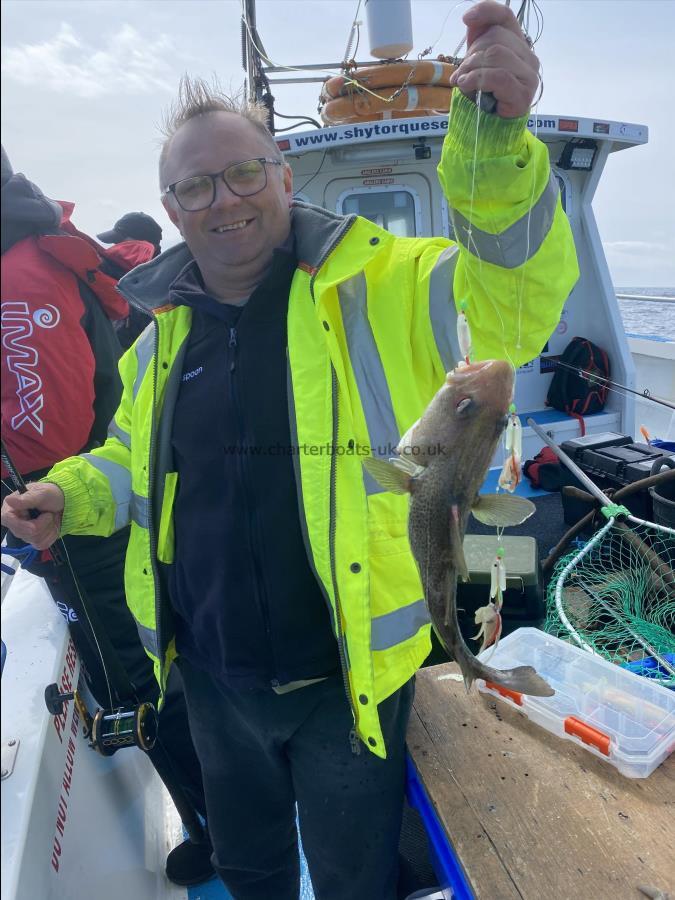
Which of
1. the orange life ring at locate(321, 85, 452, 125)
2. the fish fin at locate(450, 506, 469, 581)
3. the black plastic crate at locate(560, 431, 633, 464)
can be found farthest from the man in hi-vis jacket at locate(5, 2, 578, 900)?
the orange life ring at locate(321, 85, 452, 125)

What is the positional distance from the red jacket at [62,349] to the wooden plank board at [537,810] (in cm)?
198

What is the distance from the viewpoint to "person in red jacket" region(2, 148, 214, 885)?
96.7 inches

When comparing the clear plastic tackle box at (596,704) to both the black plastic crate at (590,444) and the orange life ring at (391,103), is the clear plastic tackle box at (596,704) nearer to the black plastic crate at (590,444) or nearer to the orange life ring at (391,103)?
the black plastic crate at (590,444)

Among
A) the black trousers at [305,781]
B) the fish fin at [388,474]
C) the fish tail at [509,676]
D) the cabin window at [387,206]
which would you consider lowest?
the black trousers at [305,781]

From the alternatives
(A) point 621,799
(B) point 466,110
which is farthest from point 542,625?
(B) point 466,110

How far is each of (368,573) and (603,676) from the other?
1206mm

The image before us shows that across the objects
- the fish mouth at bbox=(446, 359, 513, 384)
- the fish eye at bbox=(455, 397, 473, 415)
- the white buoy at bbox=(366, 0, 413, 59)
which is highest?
the white buoy at bbox=(366, 0, 413, 59)

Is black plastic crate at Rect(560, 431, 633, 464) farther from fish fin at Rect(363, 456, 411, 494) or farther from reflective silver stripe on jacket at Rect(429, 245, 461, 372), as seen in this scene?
fish fin at Rect(363, 456, 411, 494)

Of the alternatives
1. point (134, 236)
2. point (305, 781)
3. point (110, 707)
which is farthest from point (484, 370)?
point (134, 236)

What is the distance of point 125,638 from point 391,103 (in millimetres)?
5721

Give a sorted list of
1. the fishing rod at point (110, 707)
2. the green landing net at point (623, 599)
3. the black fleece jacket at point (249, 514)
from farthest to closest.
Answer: the green landing net at point (623, 599) < the fishing rod at point (110, 707) < the black fleece jacket at point (249, 514)

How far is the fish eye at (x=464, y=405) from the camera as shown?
1.35 m

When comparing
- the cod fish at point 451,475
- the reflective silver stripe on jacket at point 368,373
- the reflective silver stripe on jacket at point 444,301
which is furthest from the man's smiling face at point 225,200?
the cod fish at point 451,475

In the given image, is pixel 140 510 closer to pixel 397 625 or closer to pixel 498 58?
pixel 397 625
